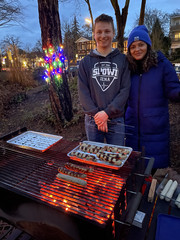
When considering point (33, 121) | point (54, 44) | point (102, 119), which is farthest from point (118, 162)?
point (33, 121)

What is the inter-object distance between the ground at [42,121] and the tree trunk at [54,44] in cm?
44

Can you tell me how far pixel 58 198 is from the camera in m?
1.39

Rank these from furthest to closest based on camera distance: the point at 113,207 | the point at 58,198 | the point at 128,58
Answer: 1. the point at 128,58
2. the point at 58,198
3. the point at 113,207

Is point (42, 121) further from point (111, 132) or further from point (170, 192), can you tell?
point (170, 192)

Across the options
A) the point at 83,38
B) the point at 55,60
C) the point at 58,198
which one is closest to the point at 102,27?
the point at 58,198

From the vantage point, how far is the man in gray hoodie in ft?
7.20

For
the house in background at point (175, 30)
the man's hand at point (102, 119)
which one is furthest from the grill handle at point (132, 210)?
the house in background at point (175, 30)

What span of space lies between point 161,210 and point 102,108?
4.39ft

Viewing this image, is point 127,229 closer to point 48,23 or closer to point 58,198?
point 58,198

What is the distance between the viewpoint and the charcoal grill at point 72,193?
4.04 ft

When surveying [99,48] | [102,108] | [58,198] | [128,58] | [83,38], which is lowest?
[58,198]

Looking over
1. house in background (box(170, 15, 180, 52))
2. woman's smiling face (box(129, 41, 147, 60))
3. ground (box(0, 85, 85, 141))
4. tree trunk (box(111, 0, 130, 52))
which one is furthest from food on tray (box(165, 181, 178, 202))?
house in background (box(170, 15, 180, 52))

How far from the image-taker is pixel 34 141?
2266 mm

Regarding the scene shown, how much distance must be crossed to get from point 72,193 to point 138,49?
187 cm
